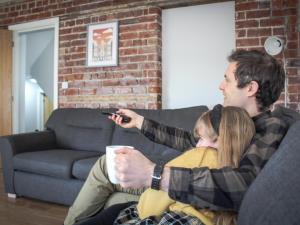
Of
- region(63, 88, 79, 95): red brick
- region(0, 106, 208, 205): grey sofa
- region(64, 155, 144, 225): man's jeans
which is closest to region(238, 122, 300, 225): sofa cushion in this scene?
region(64, 155, 144, 225): man's jeans

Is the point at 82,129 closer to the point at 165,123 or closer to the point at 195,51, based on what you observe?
the point at 165,123

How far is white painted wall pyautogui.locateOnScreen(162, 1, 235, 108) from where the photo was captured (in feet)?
11.0

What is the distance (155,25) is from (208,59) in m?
0.72

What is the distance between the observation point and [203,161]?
3.11 feet

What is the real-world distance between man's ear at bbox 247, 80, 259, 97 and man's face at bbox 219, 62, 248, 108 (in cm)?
1

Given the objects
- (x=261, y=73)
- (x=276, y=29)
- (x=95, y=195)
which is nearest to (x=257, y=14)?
(x=276, y=29)

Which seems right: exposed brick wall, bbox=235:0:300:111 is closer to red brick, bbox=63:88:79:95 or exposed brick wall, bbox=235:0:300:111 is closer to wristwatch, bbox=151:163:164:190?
red brick, bbox=63:88:79:95

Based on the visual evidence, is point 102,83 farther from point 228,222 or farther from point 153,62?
point 228,222

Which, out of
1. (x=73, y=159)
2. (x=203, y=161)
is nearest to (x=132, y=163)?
(x=203, y=161)

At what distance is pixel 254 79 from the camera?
3.65ft

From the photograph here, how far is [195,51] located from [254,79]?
2.45m

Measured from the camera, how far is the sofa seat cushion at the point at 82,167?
2.57 m

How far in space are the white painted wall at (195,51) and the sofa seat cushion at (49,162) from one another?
4.03 feet

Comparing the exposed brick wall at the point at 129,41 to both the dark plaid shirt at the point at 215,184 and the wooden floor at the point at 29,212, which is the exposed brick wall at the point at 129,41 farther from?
the dark plaid shirt at the point at 215,184
